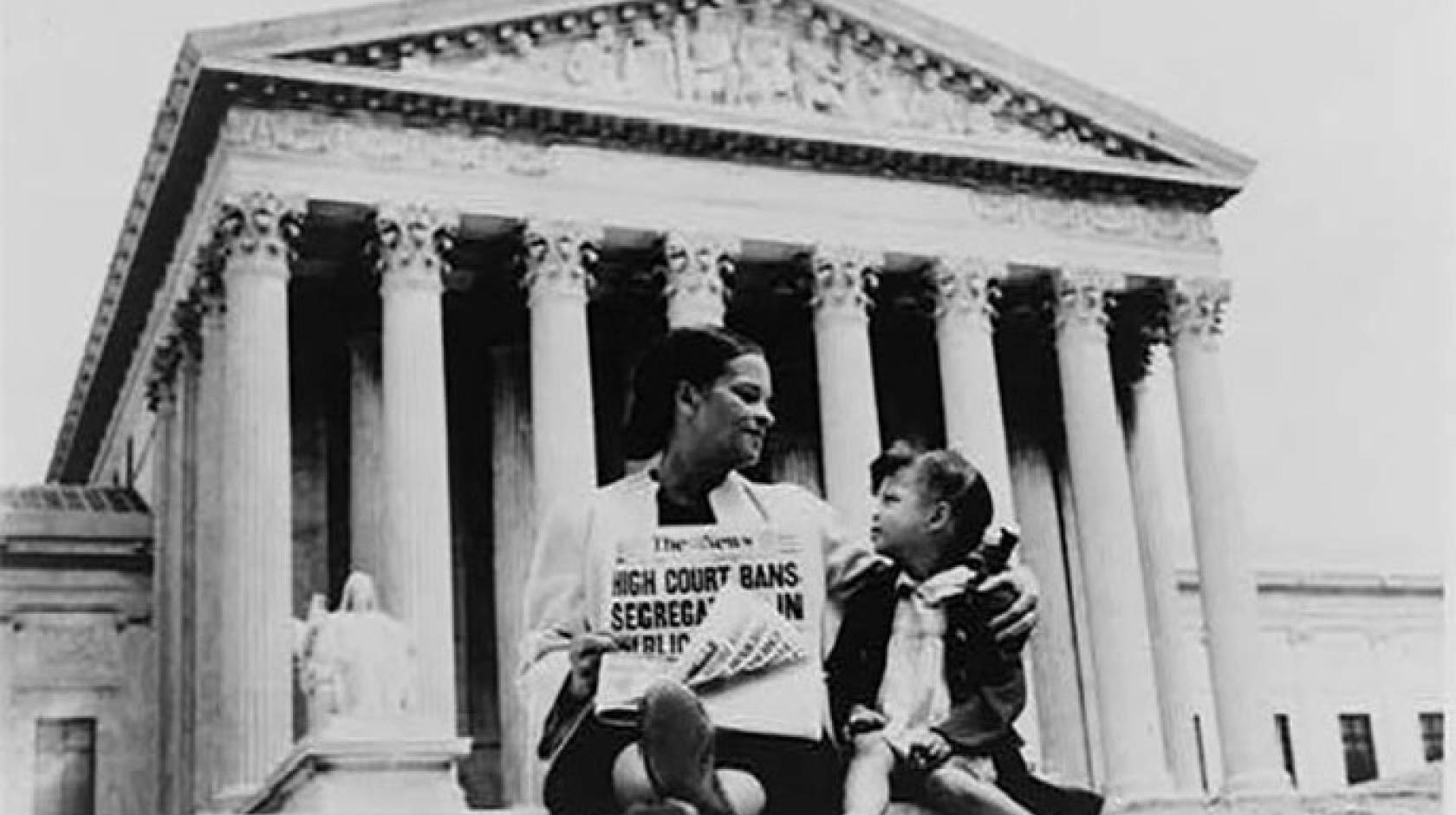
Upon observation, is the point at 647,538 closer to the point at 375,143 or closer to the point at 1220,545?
the point at 375,143

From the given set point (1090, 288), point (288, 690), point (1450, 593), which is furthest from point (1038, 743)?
point (1450, 593)

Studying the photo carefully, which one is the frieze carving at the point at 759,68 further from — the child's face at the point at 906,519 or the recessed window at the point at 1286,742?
the child's face at the point at 906,519

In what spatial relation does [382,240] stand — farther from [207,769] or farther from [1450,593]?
[1450,593]

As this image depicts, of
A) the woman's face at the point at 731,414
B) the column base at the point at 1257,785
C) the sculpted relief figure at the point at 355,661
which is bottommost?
the woman's face at the point at 731,414

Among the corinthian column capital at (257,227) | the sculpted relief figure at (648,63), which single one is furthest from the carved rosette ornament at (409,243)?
the sculpted relief figure at (648,63)

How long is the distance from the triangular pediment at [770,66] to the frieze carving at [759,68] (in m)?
0.02

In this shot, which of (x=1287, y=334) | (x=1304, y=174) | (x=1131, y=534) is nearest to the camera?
(x=1304, y=174)

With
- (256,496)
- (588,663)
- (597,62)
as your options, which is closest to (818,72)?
(597,62)

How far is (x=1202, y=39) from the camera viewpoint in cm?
1452

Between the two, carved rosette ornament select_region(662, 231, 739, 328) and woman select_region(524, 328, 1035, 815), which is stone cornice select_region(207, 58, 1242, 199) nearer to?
carved rosette ornament select_region(662, 231, 739, 328)

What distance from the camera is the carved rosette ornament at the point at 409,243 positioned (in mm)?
27172

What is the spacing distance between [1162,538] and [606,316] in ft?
32.1

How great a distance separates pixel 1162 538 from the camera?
3350 cm

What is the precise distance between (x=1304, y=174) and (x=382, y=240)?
14.0 m
